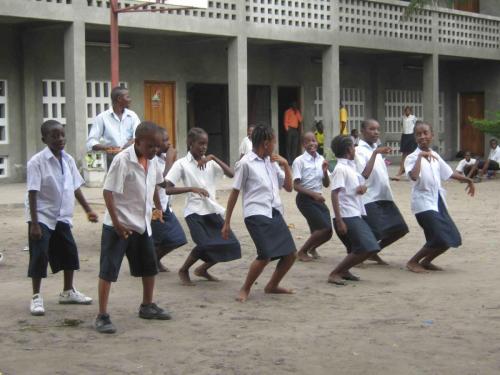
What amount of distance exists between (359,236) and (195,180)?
1.47 meters

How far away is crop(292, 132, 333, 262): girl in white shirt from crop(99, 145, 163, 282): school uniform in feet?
10.5

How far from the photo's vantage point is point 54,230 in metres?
6.96

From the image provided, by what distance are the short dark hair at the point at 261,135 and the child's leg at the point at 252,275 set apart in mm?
897

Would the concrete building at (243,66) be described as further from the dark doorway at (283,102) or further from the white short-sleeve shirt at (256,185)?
the white short-sleeve shirt at (256,185)

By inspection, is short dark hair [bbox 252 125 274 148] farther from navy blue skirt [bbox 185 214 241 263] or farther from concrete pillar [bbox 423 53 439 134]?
concrete pillar [bbox 423 53 439 134]

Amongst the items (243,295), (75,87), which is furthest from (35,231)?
(75,87)

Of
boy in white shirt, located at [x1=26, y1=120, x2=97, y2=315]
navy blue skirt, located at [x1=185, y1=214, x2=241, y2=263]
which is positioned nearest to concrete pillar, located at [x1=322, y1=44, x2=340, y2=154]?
navy blue skirt, located at [x1=185, y1=214, x2=241, y2=263]

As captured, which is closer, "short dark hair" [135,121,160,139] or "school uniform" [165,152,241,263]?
"short dark hair" [135,121,160,139]

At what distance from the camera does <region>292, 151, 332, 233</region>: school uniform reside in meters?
9.47

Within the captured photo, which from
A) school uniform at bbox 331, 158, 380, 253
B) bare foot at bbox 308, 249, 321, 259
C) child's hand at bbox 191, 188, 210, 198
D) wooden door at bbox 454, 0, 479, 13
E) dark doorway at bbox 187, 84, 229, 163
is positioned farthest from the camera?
wooden door at bbox 454, 0, 479, 13

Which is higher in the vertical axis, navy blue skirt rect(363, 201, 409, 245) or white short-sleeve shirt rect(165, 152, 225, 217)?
white short-sleeve shirt rect(165, 152, 225, 217)

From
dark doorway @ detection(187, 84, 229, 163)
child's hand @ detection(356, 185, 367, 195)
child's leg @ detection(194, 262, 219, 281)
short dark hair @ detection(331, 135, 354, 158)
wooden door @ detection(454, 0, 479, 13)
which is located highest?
wooden door @ detection(454, 0, 479, 13)

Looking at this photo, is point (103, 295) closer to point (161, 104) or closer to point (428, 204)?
point (428, 204)

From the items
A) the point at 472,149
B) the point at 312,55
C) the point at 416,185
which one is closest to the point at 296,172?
the point at 416,185
